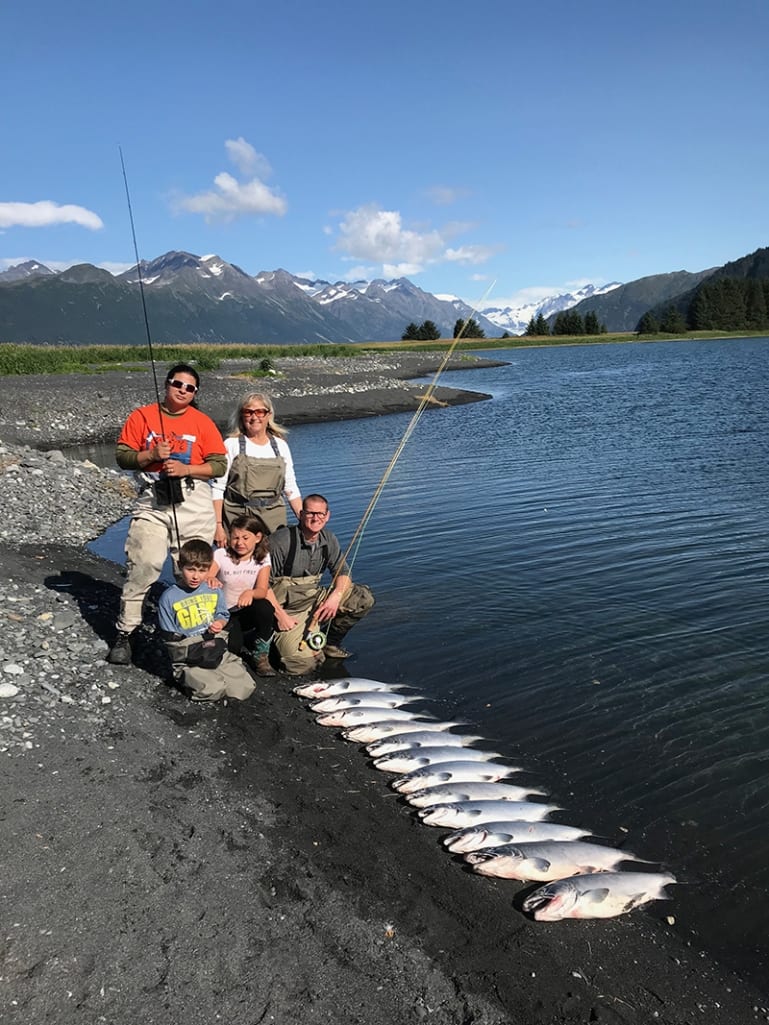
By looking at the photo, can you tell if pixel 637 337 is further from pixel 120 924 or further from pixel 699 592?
pixel 120 924

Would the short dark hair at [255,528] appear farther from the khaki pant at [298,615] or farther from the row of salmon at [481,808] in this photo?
→ the row of salmon at [481,808]

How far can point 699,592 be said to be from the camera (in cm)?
958

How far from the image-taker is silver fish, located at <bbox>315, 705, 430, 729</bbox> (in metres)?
6.59

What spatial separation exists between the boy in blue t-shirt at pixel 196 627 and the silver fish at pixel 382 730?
1312 mm

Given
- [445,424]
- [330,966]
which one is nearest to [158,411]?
[330,966]

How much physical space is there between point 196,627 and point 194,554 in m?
0.69

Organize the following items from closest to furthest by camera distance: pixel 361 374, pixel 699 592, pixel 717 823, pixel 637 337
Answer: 1. pixel 717 823
2. pixel 699 592
3. pixel 361 374
4. pixel 637 337

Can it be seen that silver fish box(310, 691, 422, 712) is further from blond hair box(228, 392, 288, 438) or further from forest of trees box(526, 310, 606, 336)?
forest of trees box(526, 310, 606, 336)

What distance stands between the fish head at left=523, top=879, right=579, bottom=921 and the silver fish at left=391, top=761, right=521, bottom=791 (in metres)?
1.34

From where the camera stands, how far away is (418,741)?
248 inches

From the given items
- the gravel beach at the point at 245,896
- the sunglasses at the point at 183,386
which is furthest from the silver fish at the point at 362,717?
the sunglasses at the point at 183,386

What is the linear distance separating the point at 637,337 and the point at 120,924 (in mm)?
127686

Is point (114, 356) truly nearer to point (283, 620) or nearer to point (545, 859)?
Result: point (283, 620)

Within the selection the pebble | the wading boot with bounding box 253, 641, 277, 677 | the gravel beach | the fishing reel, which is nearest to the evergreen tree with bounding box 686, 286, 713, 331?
the pebble
